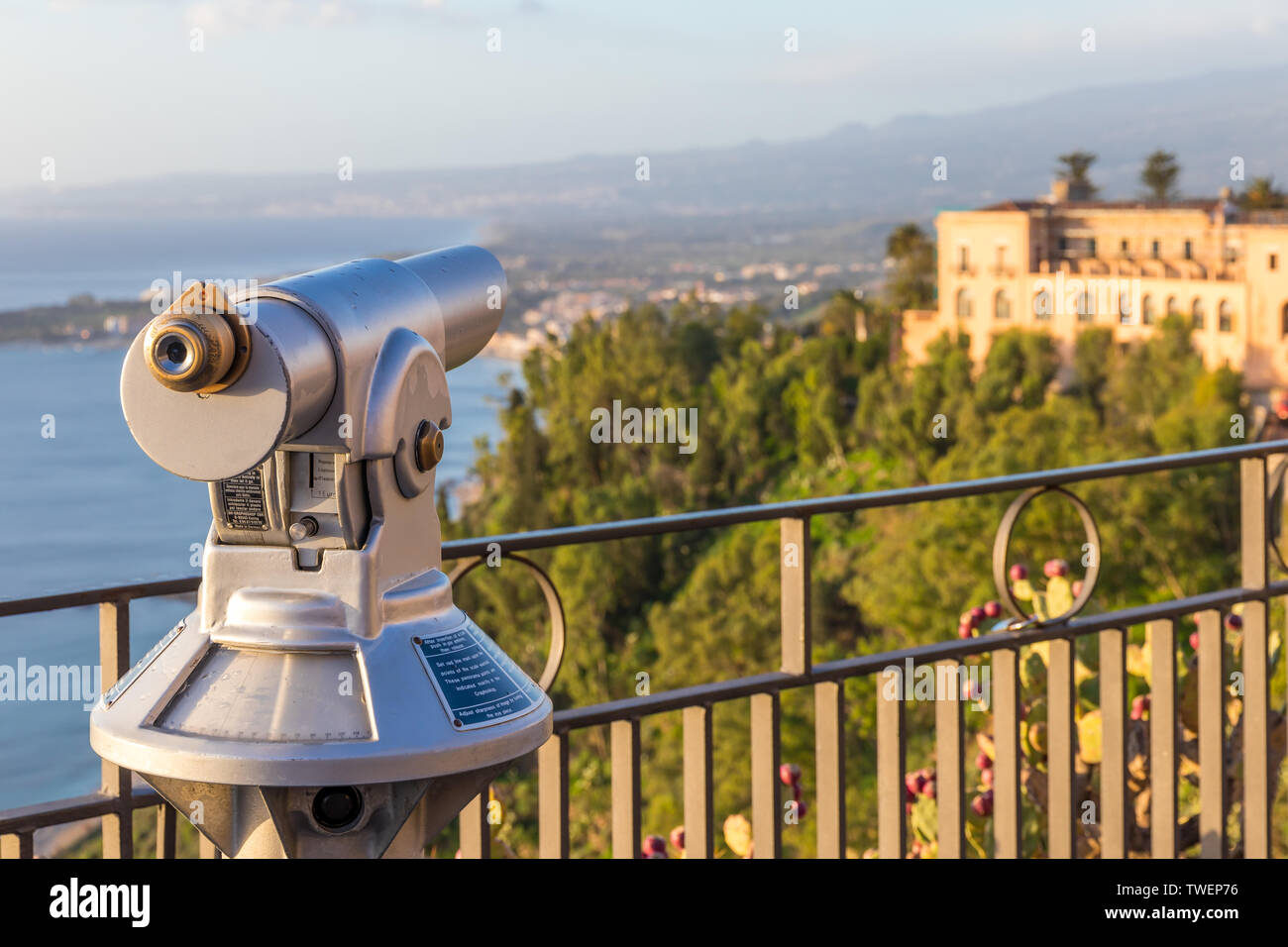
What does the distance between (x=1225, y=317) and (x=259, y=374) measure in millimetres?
59650

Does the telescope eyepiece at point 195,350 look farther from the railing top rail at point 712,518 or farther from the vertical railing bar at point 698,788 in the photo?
the vertical railing bar at point 698,788

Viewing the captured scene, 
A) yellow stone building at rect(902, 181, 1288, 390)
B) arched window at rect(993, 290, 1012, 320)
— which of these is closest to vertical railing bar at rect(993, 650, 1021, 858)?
yellow stone building at rect(902, 181, 1288, 390)

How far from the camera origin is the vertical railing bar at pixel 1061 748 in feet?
7.71

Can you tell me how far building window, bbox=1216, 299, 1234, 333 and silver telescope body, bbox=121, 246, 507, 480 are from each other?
59322 millimetres

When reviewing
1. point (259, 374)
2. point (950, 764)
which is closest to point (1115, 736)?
point (950, 764)

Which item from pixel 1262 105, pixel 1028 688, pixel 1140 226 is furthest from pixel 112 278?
pixel 1262 105

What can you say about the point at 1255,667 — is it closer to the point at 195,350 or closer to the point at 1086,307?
the point at 195,350

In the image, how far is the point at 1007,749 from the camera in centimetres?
231

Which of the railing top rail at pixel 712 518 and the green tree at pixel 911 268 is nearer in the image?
the railing top rail at pixel 712 518

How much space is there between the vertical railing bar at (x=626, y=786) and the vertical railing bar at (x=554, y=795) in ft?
0.25

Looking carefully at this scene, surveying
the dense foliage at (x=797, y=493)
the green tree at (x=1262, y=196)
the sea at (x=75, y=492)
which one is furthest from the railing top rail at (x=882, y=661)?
the green tree at (x=1262, y=196)

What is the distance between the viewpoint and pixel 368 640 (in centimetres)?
101

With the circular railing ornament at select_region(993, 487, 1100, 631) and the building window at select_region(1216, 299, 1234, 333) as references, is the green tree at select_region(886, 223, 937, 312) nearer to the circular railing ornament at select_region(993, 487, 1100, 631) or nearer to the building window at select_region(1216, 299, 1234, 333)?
the building window at select_region(1216, 299, 1234, 333)

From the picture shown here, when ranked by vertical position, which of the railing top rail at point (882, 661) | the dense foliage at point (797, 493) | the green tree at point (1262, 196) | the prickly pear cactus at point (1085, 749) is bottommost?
the dense foliage at point (797, 493)
